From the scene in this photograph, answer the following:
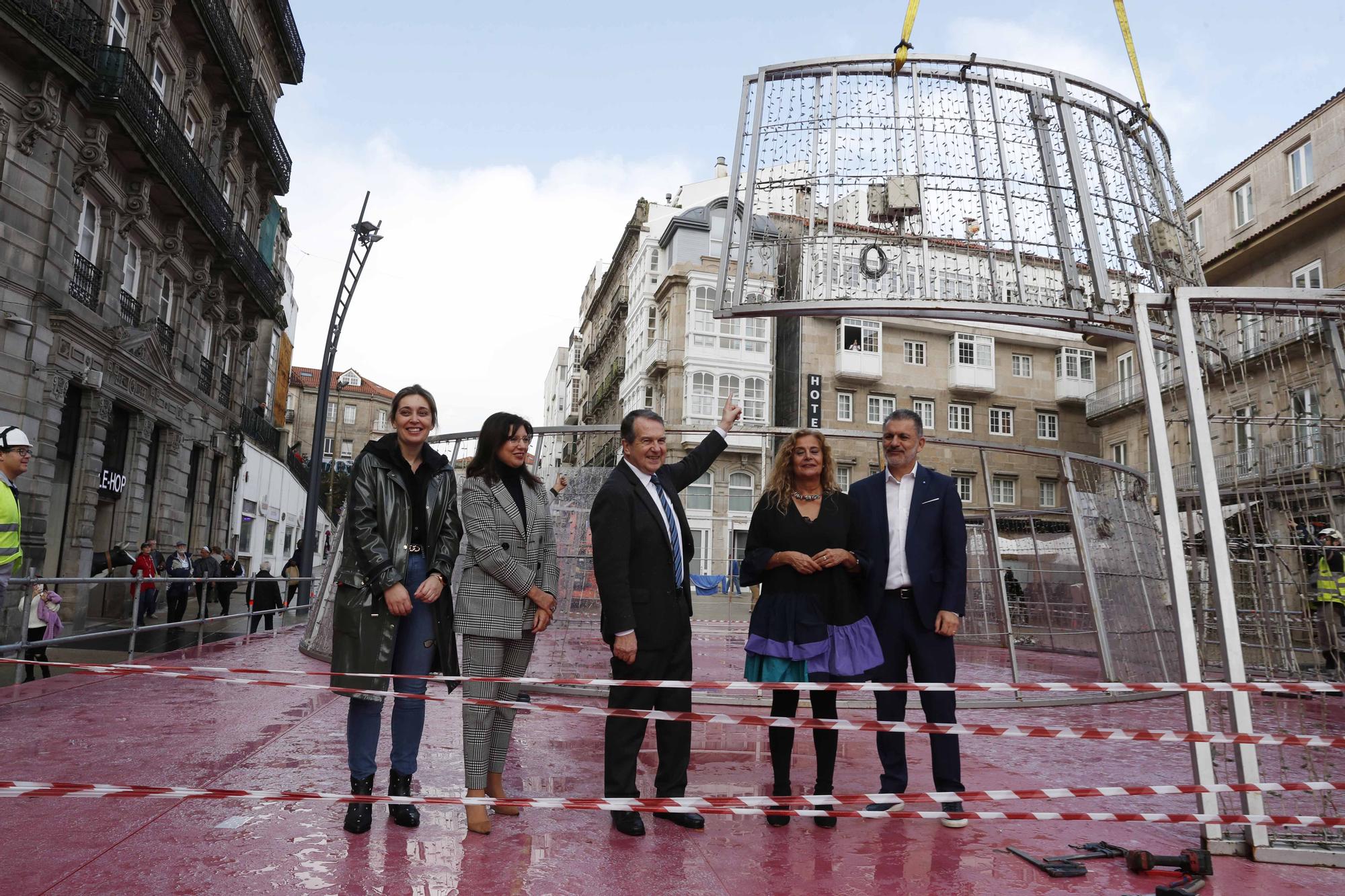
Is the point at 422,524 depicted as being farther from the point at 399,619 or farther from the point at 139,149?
the point at 139,149

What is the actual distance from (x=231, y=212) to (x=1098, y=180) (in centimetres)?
2642

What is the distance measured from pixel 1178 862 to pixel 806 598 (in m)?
1.79

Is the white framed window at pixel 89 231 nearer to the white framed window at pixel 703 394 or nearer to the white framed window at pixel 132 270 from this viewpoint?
the white framed window at pixel 132 270

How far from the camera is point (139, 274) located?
22.0 m

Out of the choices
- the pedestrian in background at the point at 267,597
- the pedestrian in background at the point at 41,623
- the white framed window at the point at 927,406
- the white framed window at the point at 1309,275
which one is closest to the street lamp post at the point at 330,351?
the pedestrian in background at the point at 267,597

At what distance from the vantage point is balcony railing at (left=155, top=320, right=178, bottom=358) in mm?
22812

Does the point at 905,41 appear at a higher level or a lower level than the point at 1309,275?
lower

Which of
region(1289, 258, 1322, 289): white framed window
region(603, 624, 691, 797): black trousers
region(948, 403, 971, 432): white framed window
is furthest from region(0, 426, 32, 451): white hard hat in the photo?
region(948, 403, 971, 432): white framed window

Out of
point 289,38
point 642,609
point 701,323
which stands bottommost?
point 642,609

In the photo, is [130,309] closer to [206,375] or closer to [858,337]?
[206,375]

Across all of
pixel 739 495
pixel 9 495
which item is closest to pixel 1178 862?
pixel 739 495

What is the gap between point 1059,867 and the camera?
3.66m

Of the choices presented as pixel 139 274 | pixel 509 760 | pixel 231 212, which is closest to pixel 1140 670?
pixel 509 760

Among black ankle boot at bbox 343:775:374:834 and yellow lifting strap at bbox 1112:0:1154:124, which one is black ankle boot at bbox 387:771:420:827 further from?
A: yellow lifting strap at bbox 1112:0:1154:124
